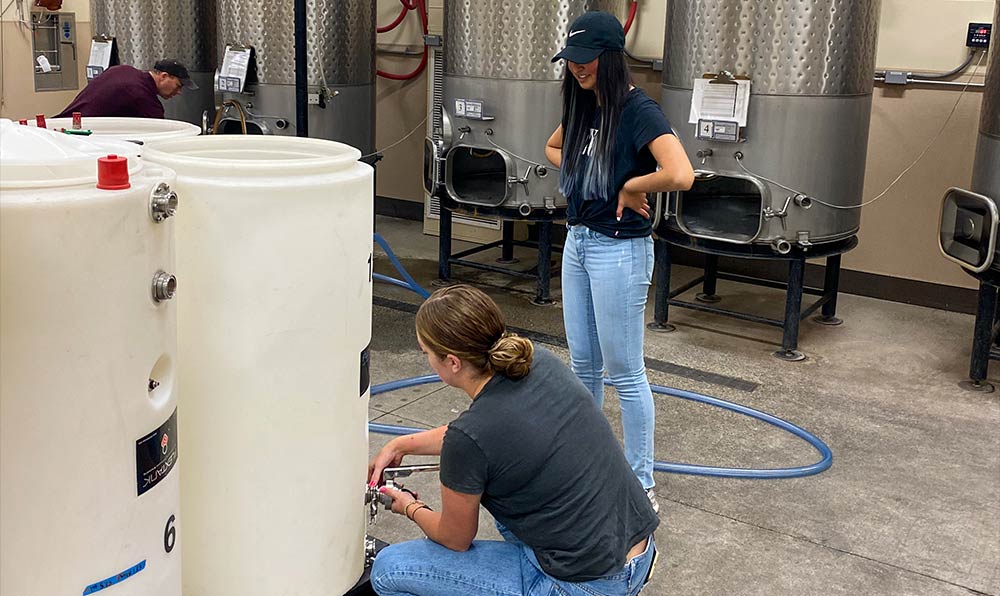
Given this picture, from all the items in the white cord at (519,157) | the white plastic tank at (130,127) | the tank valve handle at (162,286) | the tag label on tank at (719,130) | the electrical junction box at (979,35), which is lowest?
the white cord at (519,157)

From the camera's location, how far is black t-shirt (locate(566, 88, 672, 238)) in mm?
2744

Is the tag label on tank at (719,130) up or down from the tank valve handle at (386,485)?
up

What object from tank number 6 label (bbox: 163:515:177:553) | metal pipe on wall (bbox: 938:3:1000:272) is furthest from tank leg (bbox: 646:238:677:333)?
tank number 6 label (bbox: 163:515:177:553)

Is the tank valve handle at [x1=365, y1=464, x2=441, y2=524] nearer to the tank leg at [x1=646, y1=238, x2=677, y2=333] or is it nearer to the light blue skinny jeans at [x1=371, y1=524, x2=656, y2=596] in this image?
the light blue skinny jeans at [x1=371, y1=524, x2=656, y2=596]

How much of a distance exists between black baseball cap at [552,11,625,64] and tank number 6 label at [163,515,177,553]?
158 cm

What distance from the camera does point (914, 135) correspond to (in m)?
5.17

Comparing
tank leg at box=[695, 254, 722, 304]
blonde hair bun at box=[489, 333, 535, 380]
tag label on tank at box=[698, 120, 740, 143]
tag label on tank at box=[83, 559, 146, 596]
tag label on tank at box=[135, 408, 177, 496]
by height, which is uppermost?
tag label on tank at box=[698, 120, 740, 143]

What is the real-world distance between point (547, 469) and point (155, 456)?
0.68m

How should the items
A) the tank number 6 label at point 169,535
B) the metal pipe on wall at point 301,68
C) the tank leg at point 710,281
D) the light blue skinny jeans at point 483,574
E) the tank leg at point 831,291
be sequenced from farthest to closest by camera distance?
the tank leg at point 710,281
the tank leg at point 831,291
the metal pipe on wall at point 301,68
the light blue skinny jeans at point 483,574
the tank number 6 label at point 169,535

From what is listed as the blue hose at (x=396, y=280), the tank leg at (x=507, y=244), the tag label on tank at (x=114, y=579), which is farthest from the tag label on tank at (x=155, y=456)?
the tank leg at (x=507, y=244)

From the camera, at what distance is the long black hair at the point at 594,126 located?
9.08 feet

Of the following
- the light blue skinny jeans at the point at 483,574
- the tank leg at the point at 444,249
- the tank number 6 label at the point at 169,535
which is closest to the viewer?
the tank number 6 label at the point at 169,535

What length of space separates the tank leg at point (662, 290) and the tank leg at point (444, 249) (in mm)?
1189

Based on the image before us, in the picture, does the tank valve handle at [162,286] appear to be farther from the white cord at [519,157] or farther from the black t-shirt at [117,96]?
the white cord at [519,157]
